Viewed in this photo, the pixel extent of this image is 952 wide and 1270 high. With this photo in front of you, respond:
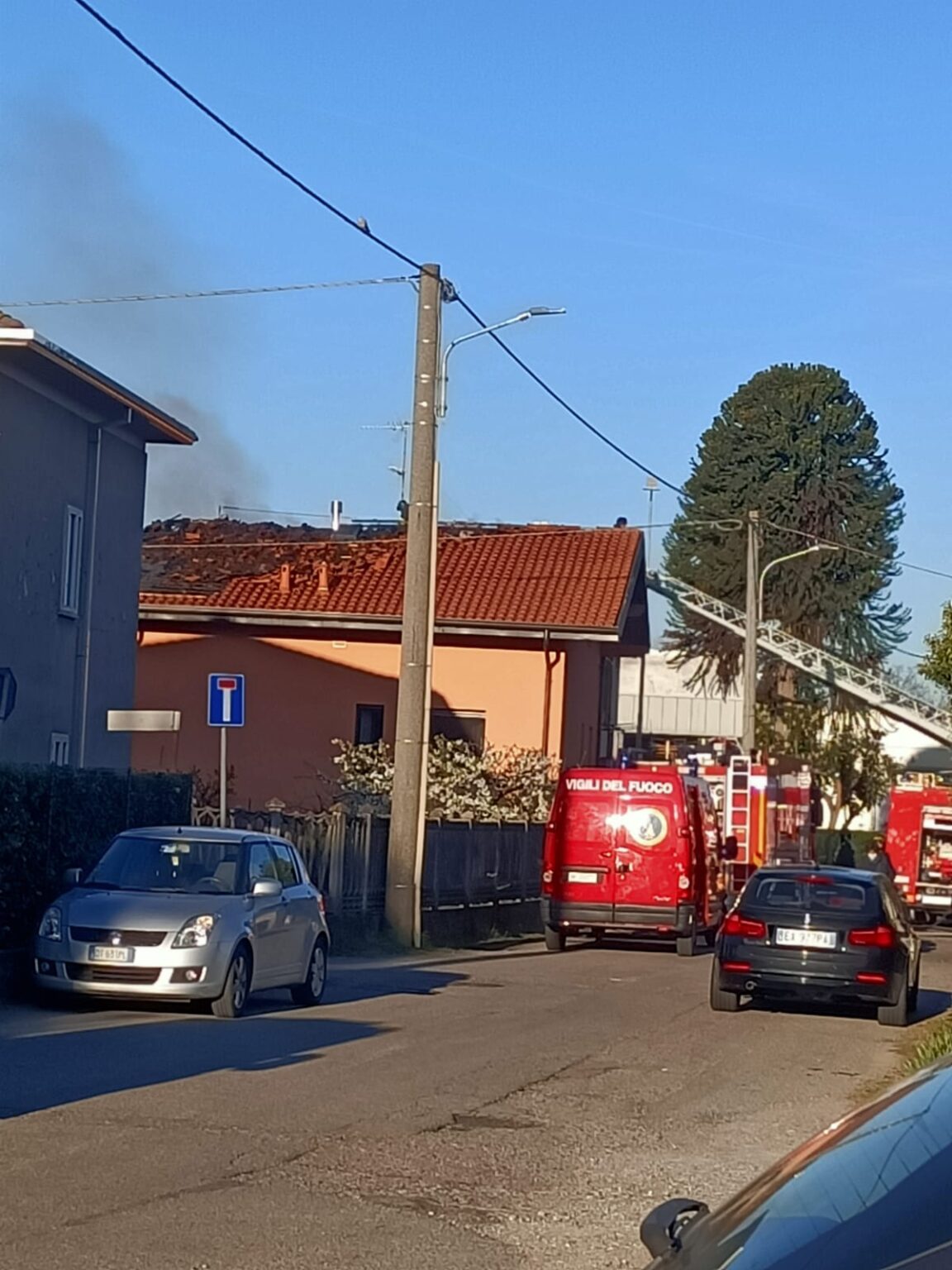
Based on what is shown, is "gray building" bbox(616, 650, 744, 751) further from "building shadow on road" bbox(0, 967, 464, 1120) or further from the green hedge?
"building shadow on road" bbox(0, 967, 464, 1120)

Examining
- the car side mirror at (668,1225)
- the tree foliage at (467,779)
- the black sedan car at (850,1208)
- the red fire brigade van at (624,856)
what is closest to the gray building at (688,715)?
the tree foliage at (467,779)

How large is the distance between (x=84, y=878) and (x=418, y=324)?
9.83m

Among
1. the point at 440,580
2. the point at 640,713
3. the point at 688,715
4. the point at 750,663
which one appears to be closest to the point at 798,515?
the point at 688,715

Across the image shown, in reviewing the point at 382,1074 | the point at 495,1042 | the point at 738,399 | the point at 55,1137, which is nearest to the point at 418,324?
the point at 495,1042

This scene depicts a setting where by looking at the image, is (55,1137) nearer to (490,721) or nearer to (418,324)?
(418,324)

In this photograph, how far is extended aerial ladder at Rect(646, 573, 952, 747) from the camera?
61.3 metres

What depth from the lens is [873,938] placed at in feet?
60.8

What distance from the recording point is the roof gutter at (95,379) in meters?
23.5

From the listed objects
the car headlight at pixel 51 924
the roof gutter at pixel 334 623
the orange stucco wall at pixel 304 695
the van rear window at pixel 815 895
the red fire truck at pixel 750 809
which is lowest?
the car headlight at pixel 51 924

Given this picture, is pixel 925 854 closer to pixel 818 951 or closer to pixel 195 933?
pixel 818 951

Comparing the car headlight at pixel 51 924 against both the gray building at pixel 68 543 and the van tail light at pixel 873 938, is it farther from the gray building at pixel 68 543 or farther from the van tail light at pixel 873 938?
the gray building at pixel 68 543

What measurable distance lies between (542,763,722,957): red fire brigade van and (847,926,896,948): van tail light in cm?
802

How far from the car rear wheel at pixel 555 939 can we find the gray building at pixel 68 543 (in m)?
6.65

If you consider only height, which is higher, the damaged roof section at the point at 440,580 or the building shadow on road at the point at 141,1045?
the damaged roof section at the point at 440,580
